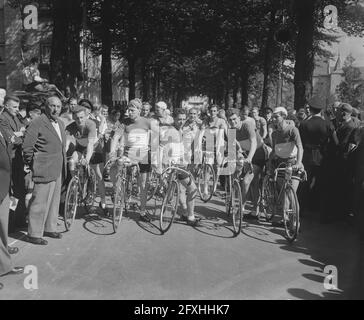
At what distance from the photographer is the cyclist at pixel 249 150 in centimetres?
780

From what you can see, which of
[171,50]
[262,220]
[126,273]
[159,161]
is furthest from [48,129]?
[171,50]

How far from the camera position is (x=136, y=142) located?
7.84m

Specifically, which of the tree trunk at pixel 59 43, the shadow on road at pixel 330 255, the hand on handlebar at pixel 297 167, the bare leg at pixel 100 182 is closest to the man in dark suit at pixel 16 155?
the bare leg at pixel 100 182

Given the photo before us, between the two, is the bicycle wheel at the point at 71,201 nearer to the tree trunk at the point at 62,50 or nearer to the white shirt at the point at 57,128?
the white shirt at the point at 57,128

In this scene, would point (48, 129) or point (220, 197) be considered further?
point (220, 197)

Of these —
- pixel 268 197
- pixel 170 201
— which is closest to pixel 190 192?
pixel 170 201

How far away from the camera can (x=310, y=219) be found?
27.7 ft

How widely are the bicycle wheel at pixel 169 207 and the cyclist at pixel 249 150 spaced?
3.99 ft

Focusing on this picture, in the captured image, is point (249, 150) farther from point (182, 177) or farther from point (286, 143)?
point (182, 177)

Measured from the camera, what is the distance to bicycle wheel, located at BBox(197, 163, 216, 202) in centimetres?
990

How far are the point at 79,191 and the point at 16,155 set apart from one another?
130 cm

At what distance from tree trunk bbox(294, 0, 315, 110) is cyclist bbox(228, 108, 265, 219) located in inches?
294

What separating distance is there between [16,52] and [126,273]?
40.1 metres
